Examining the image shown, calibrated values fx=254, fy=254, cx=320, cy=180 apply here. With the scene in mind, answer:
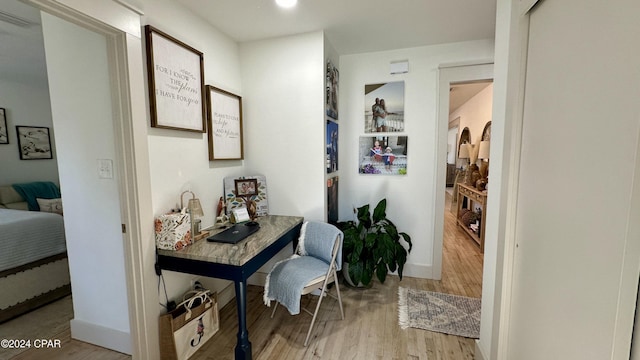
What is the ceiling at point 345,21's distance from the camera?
1803 millimetres

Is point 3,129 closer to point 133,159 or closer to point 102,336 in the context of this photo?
point 102,336

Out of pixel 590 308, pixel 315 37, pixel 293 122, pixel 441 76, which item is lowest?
pixel 590 308

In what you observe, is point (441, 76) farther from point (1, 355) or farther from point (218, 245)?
point (1, 355)

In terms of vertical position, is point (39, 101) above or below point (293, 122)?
above

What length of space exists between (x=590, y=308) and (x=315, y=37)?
2.32m

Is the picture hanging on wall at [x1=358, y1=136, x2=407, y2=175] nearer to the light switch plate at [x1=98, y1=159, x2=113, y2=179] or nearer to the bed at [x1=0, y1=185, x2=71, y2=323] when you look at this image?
the light switch plate at [x1=98, y1=159, x2=113, y2=179]

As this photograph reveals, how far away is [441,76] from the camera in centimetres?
252

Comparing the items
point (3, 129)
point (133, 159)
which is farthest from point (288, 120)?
point (3, 129)

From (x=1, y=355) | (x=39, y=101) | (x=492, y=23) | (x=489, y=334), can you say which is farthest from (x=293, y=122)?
(x=39, y=101)

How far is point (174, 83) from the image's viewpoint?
1706 millimetres

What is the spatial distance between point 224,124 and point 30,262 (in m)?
2.08

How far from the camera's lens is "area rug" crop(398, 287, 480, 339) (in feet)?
6.36

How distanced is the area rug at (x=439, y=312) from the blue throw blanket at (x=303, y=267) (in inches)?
30.8

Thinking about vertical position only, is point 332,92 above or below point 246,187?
above
